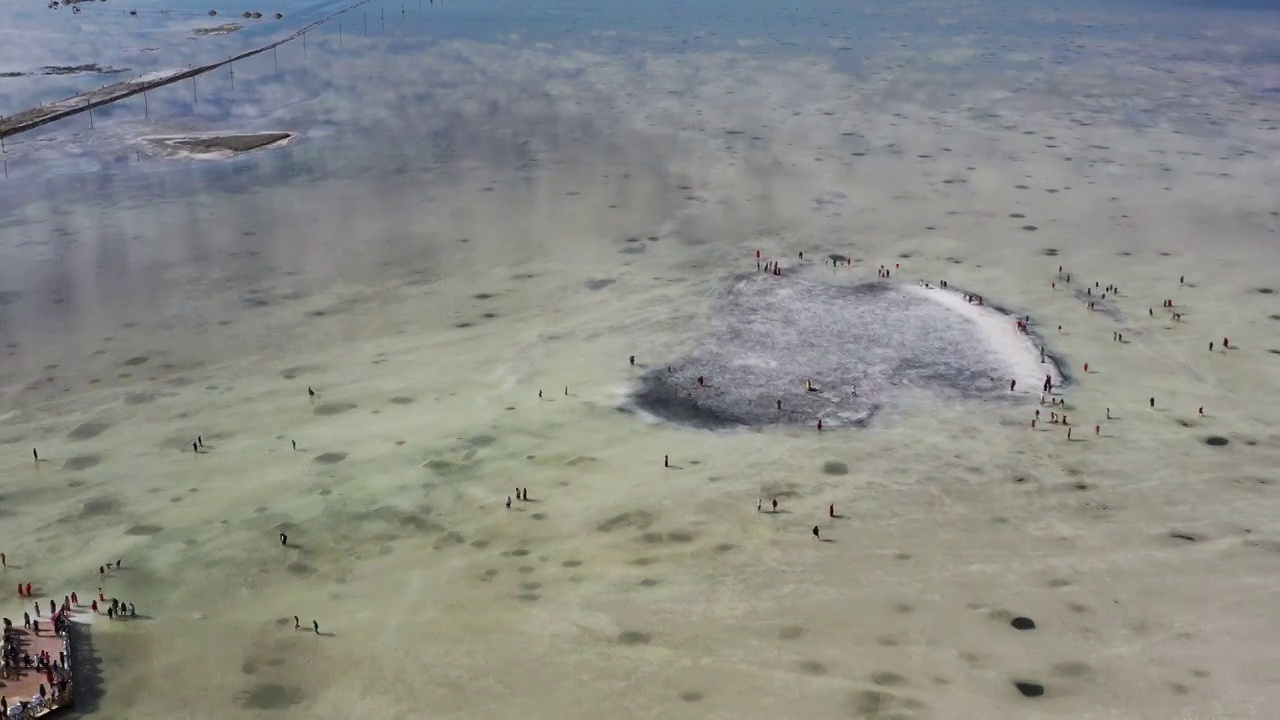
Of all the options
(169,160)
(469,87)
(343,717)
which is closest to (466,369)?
(343,717)

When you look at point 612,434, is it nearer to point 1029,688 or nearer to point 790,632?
point 790,632

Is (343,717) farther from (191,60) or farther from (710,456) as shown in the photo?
(191,60)

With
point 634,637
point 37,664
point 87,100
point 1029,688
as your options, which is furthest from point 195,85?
point 1029,688

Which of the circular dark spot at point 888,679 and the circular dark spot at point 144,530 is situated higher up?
the circular dark spot at point 144,530

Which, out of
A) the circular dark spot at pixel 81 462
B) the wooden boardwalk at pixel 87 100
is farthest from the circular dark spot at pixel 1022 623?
the wooden boardwalk at pixel 87 100

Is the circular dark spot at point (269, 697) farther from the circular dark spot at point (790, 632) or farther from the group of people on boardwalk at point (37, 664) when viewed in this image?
the circular dark spot at point (790, 632)

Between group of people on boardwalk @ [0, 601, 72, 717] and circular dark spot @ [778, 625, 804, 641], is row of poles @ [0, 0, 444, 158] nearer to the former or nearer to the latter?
group of people on boardwalk @ [0, 601, 72, 717]
